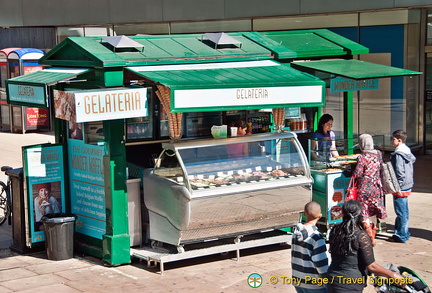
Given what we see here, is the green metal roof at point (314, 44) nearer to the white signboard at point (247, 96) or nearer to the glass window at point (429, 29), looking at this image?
the white signboard at point (247, 96)

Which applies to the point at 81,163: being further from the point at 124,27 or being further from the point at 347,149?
the point at 124,27

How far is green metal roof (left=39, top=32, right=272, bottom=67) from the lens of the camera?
962 centimetres

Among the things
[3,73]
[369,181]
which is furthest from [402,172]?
[3,73]

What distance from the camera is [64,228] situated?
9.94 metres

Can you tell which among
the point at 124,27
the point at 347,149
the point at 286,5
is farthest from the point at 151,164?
the point at 124,27

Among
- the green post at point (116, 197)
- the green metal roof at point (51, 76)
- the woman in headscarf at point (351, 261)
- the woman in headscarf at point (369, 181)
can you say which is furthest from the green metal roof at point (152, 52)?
the woman in headscarf at point (351, 261)

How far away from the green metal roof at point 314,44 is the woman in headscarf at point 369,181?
6.82ft

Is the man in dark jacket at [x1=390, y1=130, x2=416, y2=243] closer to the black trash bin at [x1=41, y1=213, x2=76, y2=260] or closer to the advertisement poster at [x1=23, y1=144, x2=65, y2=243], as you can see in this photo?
the black trash bin at [x1=41, y1=213, x2=76, y2=260]

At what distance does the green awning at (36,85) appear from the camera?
9531mm

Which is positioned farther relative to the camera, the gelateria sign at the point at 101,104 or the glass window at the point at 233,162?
the glass window at the point at 233,162

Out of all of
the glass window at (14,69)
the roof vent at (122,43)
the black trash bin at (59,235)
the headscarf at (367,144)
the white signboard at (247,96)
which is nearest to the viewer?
the white signboard at (247,96)

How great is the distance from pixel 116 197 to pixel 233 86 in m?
2.11

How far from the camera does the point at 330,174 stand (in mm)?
10406

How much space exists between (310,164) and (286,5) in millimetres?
7662
